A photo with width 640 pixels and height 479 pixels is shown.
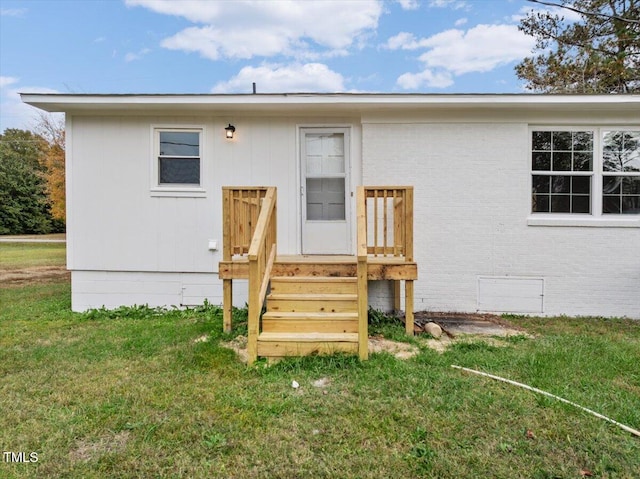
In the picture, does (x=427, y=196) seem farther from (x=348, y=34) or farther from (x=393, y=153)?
(x=348, y=34)

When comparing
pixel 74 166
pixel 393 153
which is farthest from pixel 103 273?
pixel 393 153

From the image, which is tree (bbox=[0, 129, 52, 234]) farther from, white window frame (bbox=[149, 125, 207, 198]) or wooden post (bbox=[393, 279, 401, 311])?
wooden post (bbox=[393, 279, 401, 311])

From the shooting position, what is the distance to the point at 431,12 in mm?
12961

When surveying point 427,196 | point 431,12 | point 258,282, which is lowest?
point 258,282

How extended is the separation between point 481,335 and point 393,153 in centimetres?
277

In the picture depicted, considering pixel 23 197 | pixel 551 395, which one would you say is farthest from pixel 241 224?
pixel 23 197

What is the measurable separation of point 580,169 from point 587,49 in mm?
9357

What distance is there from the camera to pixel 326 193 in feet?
18.7

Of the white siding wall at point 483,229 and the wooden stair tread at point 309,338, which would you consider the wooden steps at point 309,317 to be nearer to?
the wooden stair tread at point 309,338

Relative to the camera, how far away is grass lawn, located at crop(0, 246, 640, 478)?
80.7 inches

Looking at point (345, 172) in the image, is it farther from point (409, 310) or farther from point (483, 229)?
point (409, 310)

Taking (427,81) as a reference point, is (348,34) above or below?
above

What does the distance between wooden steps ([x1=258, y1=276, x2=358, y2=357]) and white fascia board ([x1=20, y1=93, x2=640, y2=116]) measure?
249 cm

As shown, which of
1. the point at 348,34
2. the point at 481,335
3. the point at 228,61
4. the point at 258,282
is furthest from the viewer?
the point at 228,61
